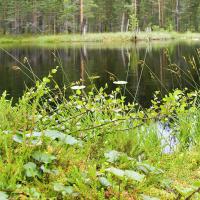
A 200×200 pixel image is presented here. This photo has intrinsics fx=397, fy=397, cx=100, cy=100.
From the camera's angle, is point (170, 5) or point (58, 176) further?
point (170, 5)

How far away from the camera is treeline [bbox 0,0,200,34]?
59219mm

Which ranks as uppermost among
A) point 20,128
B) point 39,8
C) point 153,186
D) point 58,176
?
point 39,8

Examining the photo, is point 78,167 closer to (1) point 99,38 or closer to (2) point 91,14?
(1) point 99,38

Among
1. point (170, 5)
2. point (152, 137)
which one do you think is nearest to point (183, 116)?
point (152, 137)

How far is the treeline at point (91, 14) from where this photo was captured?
59.2 metres

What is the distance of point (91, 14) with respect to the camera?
2410 inches

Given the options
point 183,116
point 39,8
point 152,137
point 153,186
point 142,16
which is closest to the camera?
Result: point 153,186

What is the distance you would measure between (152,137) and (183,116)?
0.99 meters

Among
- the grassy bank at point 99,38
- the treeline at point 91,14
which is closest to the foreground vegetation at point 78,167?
the grassy bank at point 99,38

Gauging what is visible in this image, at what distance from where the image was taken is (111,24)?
67750 millimetres

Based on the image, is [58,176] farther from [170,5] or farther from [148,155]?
[170,5]

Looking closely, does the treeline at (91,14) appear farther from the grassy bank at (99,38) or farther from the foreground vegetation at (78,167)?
the foreground vegetation at (78,167)

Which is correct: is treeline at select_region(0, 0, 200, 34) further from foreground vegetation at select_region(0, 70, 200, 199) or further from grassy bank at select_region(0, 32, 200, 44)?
foreground vegetation at select_region(0, 70, 200, 199)

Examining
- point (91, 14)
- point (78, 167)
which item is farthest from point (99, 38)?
point (78, 167)
